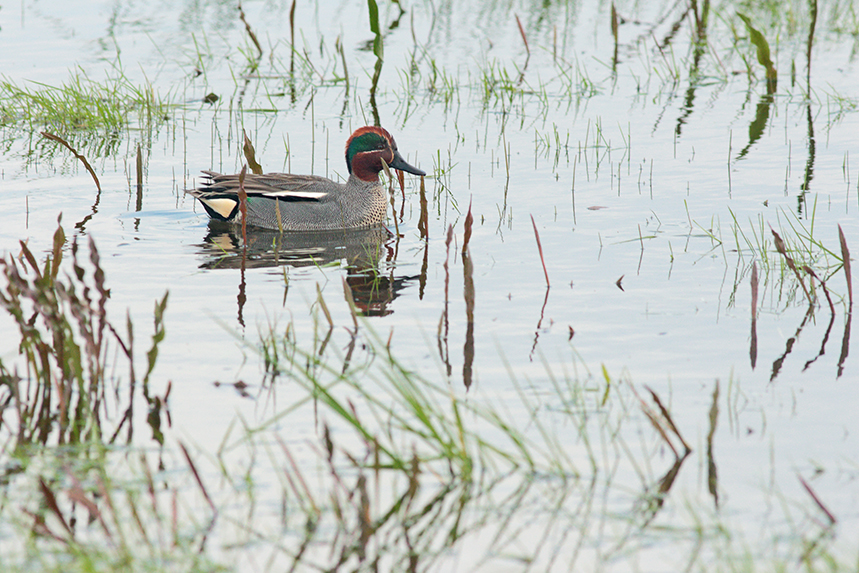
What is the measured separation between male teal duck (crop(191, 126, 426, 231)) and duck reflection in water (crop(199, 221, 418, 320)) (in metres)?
0.09

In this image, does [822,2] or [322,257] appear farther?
[822,2]

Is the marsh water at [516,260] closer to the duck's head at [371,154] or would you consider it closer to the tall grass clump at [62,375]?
the tall grass clump at [62,375]

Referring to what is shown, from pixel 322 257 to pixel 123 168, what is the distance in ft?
8.82

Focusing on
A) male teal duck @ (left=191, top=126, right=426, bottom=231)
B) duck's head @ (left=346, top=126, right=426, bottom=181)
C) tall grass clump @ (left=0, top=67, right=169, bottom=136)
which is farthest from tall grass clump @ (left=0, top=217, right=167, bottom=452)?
tall grass clump @ (left=0, top=67, right=169, bottom=136)

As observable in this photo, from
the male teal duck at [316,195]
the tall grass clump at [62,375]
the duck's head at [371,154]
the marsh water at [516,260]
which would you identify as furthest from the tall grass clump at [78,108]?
the tall grass clump at [62,375]

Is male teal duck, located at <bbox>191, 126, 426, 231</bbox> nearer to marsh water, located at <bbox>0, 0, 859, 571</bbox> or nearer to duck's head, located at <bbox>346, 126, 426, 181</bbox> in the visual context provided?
duck's head, located at <bbox>346, 126, 426, 181</bbox>

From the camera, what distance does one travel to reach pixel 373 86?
11.1 metres

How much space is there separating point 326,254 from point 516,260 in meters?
1.53

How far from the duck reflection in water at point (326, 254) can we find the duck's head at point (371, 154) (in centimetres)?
52

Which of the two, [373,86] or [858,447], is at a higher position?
[373,86]

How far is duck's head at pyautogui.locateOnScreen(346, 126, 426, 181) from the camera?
8.60 metres

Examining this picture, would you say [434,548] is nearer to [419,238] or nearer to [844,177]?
[419,238]

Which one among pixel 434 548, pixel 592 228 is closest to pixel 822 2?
pixel 592 228

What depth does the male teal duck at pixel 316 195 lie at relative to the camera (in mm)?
8289
